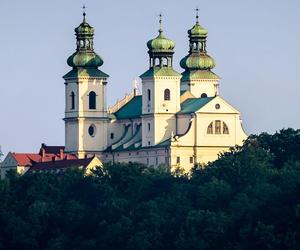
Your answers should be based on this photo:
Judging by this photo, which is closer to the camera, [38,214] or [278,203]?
[278,203]

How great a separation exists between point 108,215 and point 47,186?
11578 millimetres

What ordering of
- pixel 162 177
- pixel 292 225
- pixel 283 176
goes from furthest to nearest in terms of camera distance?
pixel 162 177
pixel 283 176
pixel 292 225

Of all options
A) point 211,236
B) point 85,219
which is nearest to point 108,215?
point 85,219

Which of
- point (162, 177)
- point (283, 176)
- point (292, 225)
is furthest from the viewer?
point (162, 177)

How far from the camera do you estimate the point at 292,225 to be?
6314 inches

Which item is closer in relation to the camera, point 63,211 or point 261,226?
point 261,226

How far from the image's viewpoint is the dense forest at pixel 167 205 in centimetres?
16338

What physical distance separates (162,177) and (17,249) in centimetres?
1123

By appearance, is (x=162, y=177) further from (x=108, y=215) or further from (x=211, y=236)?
(x=211, y=236)

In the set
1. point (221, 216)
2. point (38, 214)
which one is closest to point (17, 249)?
point (38, 214)

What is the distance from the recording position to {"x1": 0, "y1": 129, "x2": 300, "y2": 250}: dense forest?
163375mm

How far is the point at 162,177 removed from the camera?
185 m

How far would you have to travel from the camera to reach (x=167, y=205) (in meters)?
173

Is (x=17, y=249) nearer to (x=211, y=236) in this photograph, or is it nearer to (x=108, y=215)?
(x=108, y=215)
